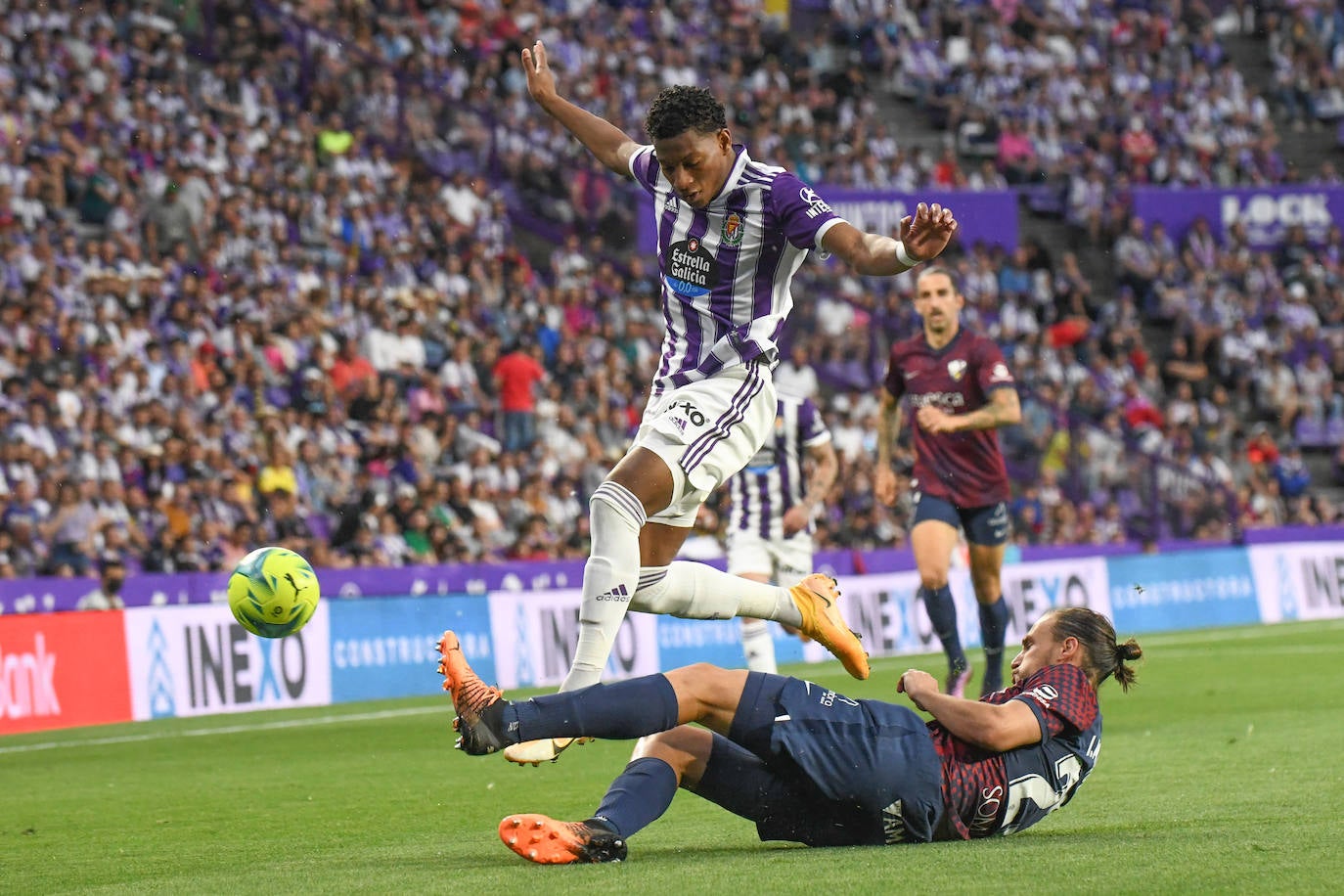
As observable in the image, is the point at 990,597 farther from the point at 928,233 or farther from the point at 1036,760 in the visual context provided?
the point at 1036,760

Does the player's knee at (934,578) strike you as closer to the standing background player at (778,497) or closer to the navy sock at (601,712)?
the standing background player at (778,497)

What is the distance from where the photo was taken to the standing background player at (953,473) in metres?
11.9

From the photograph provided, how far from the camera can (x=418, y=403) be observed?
20922mm

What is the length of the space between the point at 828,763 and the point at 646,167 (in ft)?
10.4

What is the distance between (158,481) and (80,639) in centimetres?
345

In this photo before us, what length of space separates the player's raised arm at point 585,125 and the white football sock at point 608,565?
1707 mm

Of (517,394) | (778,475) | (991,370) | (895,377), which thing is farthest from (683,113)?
(517,394)

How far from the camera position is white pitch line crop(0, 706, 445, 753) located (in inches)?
514

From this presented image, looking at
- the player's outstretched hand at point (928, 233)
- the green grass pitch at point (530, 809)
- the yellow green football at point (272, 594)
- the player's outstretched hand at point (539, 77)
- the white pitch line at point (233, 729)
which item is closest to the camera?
the green grass pitch at point (530, 809)

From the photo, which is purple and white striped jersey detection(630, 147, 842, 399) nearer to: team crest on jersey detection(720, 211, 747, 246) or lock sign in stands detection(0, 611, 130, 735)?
team crest on jersey detection(720, 211, 747, 246)

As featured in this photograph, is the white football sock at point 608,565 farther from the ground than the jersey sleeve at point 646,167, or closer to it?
closer to it

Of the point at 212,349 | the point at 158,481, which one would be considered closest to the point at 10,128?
the point at 212,349

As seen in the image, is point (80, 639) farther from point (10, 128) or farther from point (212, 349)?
point (10, 128)

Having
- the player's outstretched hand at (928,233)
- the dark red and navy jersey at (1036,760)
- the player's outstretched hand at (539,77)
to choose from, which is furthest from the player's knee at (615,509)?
the player's outstretched hand at (539,77)
